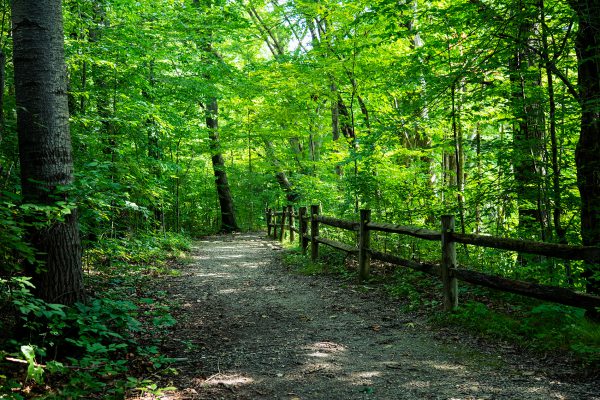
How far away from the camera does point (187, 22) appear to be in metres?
13.0

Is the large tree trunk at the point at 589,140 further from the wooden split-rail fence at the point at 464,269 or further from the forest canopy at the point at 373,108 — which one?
the wooden split-rail fence at the point at 464,269

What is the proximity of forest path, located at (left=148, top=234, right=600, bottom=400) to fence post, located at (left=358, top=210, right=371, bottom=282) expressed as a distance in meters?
0.50

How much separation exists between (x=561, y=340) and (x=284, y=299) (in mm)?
4093

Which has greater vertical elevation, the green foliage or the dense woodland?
the dense woodland

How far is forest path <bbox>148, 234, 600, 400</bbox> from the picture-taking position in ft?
11.4

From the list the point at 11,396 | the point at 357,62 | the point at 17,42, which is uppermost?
the point at 357,62

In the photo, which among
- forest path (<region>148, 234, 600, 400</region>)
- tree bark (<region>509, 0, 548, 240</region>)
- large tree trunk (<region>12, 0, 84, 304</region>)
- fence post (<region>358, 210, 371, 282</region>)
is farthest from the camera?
fence post (<region>358, 210, 371, 282</region>)

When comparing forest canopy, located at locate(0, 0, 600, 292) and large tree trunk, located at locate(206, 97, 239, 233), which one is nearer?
forest canopy, located at locate(0, 0, 600, 292)

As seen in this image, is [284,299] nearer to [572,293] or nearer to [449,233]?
[449,233]

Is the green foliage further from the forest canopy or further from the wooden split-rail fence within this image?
the forest canopy

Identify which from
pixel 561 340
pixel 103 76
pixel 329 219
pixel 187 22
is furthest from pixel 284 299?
pixel 187 22

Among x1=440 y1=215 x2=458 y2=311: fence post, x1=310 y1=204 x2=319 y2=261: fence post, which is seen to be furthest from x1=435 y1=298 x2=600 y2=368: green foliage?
x1=310 y1=204 x2=319 y2=261: fence post

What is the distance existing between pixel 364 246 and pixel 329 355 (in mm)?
3546

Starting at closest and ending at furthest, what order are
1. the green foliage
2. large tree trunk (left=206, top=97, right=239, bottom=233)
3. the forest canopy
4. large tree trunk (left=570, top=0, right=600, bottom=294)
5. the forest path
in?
1. the forest path
2. the green foliage
3. large tree trunk (left=570, top=0, right=600, bottom=294)
4. the forest canopy
5. large tree trunk (left=206, top=97, right=239, bottom=233)
